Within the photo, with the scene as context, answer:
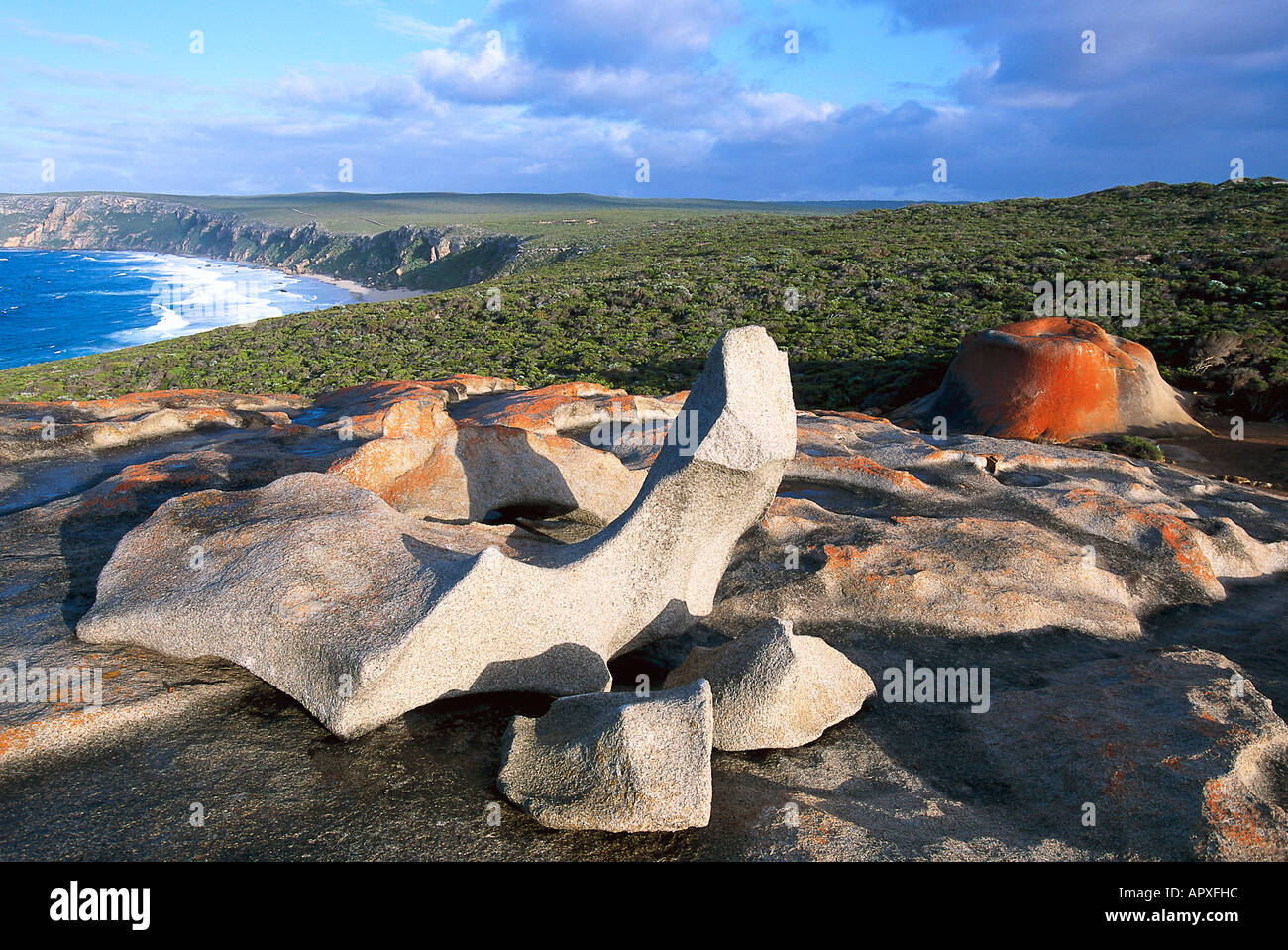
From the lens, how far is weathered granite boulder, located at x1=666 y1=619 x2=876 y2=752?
4.84 meters

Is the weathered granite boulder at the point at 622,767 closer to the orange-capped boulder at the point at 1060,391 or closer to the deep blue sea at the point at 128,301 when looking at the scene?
the orange-capped boulder at the point at 1060,391

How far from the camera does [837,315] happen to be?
97.3 ft

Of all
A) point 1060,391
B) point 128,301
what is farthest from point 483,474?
point 128,301

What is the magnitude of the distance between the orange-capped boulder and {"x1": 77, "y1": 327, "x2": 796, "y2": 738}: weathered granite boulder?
1037 centimetres

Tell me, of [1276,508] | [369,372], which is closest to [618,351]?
[369,372]

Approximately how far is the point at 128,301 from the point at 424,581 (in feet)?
366

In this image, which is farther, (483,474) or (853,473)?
(853,473)

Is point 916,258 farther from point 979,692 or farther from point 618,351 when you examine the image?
point 979,692

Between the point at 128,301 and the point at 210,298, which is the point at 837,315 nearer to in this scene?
the point at 210,298

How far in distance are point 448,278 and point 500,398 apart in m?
85.8

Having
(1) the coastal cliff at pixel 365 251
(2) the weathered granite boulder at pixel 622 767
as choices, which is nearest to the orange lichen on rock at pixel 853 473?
(2) the weathered granite boulder at pixel 622 767

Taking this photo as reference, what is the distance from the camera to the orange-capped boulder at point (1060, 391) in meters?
14.7

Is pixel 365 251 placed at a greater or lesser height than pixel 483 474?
greater

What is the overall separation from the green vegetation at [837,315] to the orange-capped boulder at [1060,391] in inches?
141
